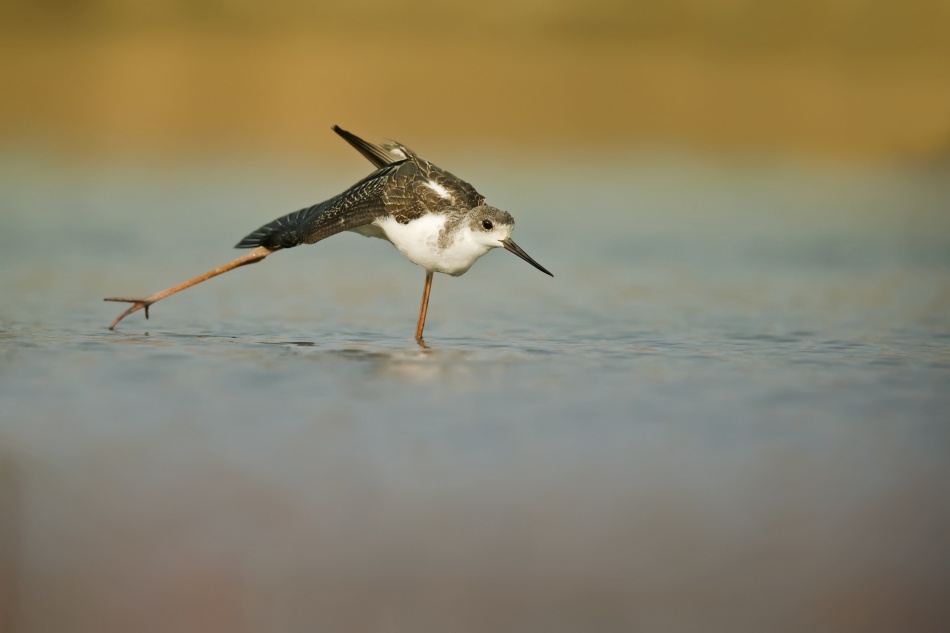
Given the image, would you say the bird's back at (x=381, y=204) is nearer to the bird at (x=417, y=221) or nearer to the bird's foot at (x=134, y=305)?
the bird at (x=417, y=221)

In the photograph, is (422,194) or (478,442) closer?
(478,442)

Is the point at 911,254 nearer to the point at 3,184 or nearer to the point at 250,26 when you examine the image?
the point at 3,184

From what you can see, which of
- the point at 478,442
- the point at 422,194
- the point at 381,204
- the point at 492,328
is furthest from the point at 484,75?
the point at 478,442

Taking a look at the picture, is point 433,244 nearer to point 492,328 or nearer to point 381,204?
point 381,204

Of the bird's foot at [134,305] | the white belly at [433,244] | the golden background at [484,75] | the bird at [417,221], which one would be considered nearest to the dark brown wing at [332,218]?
the bird at [417,221]

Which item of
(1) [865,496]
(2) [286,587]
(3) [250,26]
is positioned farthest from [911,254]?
(3) [250,26]

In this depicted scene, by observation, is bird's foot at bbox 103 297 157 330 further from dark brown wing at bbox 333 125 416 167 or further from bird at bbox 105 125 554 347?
dark brown wing at bbox 333 125 416 167

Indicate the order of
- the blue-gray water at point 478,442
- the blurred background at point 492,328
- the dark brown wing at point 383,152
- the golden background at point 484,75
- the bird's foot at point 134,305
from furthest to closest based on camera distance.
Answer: the golden background at point 484,75 < the dark brown wing at point 383,152 < the bird's foot at point 134,305 < the blurred background at point 492,328 < the blue-gray water at point 478,442
